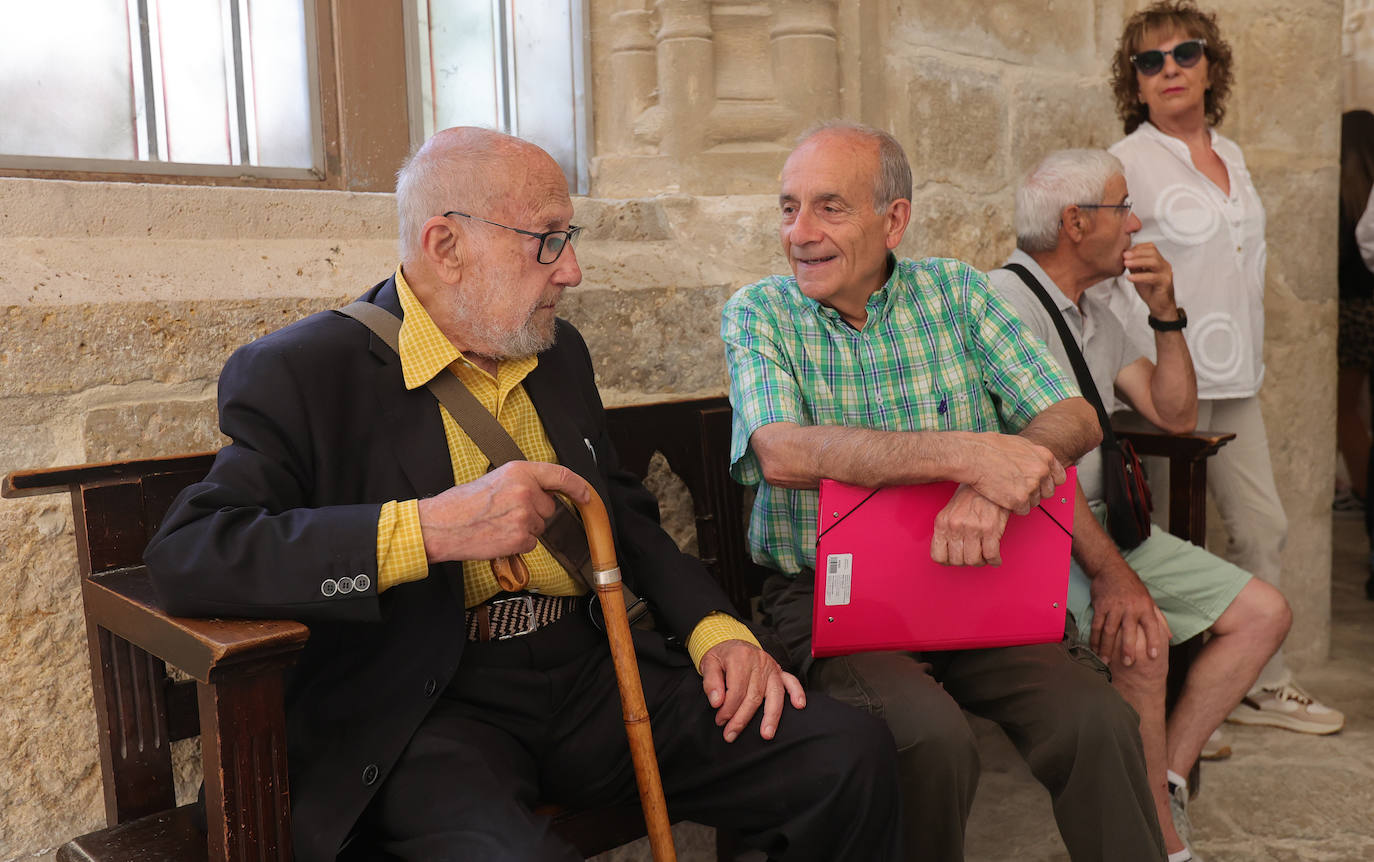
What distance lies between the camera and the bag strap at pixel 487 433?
195 centimetres

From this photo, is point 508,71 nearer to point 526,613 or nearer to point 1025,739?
point 526,613

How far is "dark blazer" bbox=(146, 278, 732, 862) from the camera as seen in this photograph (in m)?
1.64

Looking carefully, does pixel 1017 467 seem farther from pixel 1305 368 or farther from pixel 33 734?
pixel 1305 368

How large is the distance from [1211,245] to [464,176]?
2452mm

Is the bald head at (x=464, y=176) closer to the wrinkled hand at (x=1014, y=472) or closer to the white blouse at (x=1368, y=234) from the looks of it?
the wrinkled hand at (x=1014, y=472)

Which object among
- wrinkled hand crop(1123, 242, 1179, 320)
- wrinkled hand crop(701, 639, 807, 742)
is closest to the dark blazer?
wrinkled hand crop(701, 639, 807, 742)

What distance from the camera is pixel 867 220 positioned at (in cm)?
254

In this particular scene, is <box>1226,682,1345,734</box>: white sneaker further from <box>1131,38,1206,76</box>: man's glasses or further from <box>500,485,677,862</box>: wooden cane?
<box>500,485,677,862</box>: wooden cane

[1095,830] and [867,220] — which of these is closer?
[1095,830]

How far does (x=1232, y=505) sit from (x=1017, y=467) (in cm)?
198

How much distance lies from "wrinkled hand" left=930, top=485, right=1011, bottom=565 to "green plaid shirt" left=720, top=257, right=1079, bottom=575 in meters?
0.37

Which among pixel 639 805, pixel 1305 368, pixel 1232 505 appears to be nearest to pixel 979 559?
pixel 639 805

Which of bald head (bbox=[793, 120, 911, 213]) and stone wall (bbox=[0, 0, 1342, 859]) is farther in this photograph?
bald head (bbox=[793, 120, 911, 213])

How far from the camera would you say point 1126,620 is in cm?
263
